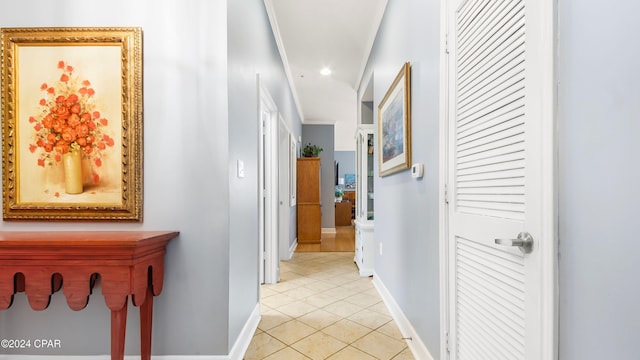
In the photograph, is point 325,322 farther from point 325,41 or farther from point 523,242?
point 325,41

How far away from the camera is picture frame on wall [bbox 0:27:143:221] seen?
1.70 m

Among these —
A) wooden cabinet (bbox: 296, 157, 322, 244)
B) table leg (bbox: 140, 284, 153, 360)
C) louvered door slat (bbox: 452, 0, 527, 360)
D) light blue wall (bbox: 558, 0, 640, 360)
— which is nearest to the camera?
light blue wall (bbox: 558, 0, 640, 360)

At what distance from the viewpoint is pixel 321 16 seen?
302 centimetres

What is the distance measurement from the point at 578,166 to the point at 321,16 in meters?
2.81

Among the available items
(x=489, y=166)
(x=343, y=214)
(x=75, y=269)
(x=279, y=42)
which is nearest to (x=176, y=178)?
(x=75, y=269)

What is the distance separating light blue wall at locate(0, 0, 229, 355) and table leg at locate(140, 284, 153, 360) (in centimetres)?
9

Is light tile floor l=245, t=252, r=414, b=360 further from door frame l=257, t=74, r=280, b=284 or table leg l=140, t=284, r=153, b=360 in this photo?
table leg l=140, t=284, r=153, b=360

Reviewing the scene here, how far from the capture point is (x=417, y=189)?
6.23 ft

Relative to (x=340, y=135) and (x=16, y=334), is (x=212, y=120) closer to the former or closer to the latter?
(x=16, y=334)

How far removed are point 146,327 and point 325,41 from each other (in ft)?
10.3

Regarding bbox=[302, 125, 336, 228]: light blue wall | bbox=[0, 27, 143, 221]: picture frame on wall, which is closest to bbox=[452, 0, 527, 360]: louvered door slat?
bbox=[0, 27, 143, 221]: picture frame on wall

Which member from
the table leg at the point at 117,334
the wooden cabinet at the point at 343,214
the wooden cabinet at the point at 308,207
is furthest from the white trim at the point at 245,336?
the wooden cabinet at the point at 343,214

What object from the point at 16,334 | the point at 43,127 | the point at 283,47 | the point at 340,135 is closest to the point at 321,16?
the point at 283,47

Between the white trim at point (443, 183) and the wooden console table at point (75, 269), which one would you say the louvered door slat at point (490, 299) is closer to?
the white trim at point (443, 183)
